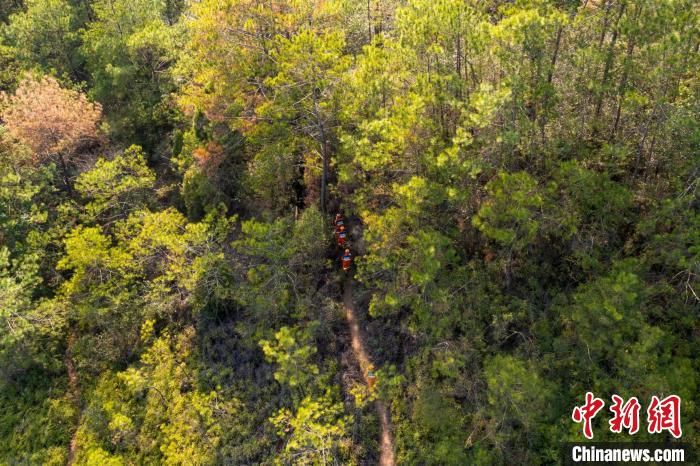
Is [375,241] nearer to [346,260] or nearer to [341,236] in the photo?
[346,260]

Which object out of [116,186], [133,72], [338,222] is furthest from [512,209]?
[133,72]

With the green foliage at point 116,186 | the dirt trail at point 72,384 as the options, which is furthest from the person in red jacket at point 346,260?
the dirt trail at point 72,384

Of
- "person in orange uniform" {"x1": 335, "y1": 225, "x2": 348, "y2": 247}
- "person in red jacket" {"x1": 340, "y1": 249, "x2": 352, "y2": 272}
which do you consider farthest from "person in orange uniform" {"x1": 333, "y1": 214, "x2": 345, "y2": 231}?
"person in red jacket" {"x1": 340, "y1": 249, "x2": 352, "y2": 272}

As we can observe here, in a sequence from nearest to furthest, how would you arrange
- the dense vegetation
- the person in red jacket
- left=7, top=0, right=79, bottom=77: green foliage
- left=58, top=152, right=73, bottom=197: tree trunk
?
the dense vegetation → the person in red jacket → left=58, top=152, right=73, bottom=197: tree trunk → left=7, top=0, right=79, bottom=77: green foliage

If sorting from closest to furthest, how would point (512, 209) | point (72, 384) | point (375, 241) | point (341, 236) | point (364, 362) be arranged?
point (512, 209) < point (375, 241) < point (364, 362) < point (341, 236) < point (72, 384)

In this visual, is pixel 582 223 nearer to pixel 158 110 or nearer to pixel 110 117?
pixel 158 110

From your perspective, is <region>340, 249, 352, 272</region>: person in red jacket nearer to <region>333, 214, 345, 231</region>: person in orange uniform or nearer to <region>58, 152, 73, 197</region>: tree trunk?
<region>333, 214, 345, 231</region>: person in orange uniform

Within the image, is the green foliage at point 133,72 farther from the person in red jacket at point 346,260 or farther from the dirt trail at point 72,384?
the person in red jacket at point 346,260

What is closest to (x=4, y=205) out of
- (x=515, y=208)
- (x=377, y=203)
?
(x=377, y=203)
